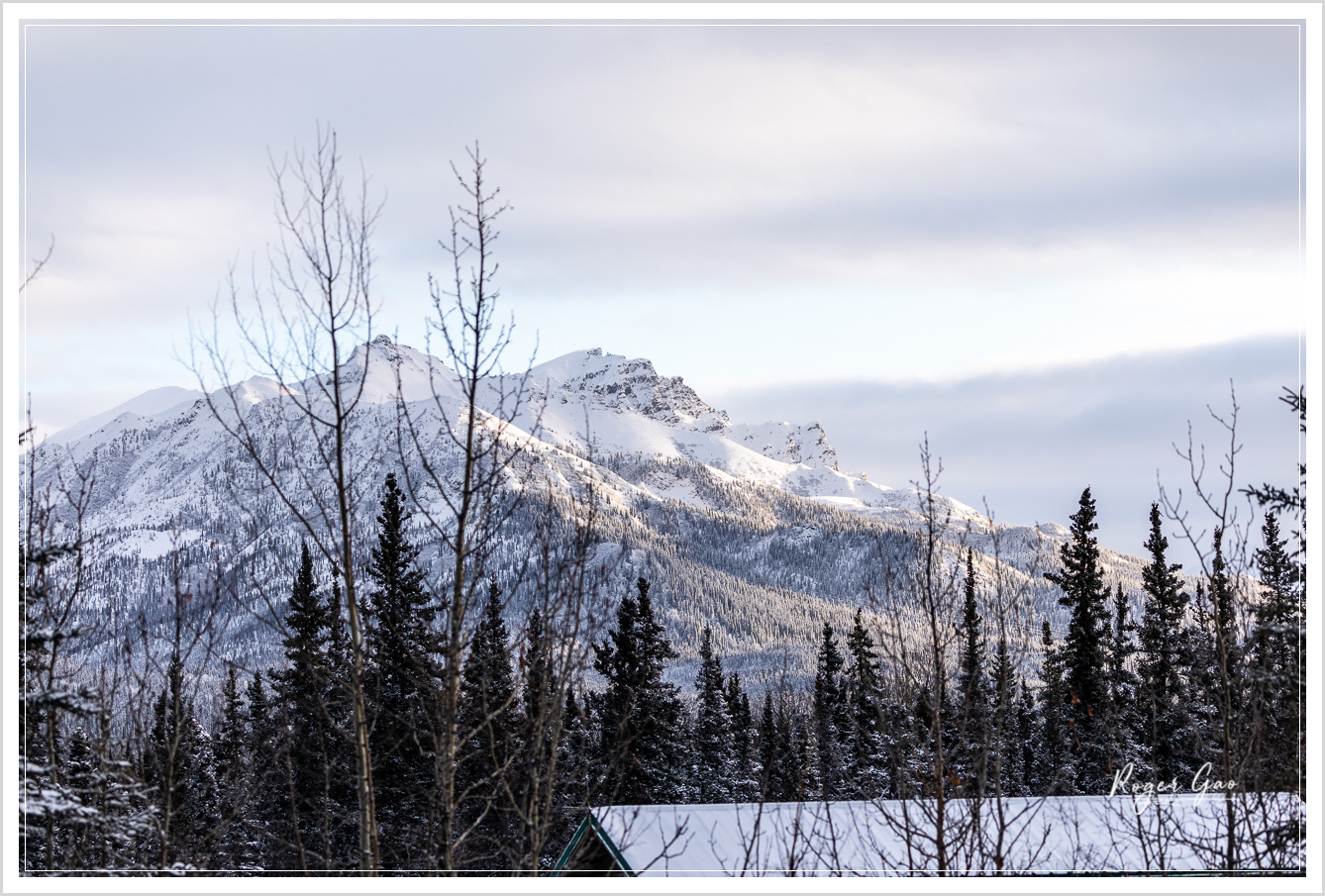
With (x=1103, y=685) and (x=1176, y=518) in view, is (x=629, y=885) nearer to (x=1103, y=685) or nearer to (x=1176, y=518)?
(x=1176, y=518)

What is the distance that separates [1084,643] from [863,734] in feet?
28.8

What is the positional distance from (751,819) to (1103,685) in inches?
852

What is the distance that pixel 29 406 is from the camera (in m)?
11.2

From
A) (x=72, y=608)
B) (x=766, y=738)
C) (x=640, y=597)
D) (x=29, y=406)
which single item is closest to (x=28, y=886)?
(x=29, y=406)

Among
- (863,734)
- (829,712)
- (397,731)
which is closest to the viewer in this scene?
(397,731)

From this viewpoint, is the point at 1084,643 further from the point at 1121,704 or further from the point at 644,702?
the point at 644,702

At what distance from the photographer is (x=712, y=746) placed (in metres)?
42.9

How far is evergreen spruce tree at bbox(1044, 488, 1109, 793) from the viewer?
3306cm

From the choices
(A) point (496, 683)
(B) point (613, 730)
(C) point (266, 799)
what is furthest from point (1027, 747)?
(C) point (266, 799)

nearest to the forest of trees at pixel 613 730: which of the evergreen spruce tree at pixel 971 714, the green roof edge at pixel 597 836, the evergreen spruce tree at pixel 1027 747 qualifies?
the evergreen spruce tree at pixel 1027 747

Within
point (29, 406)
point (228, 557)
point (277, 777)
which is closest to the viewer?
point (29, 406)

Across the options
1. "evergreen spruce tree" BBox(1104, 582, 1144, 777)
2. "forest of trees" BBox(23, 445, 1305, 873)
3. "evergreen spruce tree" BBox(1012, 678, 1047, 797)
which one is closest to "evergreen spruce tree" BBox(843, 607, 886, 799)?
"forest of trees" BBox(23, 445, 1305, 873)

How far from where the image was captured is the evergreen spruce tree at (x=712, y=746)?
41281 millimetres

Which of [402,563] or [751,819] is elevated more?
[402,563]
